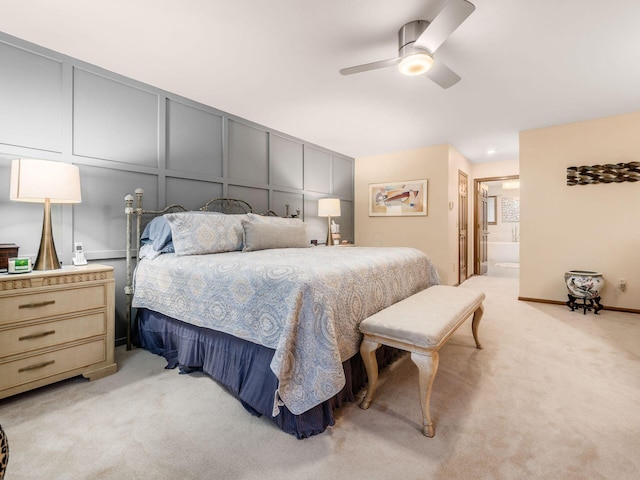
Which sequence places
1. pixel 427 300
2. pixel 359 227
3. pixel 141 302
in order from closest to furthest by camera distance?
pixel 427 300 → pixel 141 302 → pixel 359 227

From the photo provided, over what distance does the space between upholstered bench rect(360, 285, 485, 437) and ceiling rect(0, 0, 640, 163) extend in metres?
1.91

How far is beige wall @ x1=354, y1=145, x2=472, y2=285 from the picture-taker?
16.1ft

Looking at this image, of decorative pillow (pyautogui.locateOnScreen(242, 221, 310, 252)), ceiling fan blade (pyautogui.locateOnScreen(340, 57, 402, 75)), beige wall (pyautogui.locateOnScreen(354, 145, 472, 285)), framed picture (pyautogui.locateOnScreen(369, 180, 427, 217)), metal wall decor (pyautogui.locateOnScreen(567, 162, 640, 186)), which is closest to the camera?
ceiling fan blade (pyautogui.locateOnScreen(340, 57, 402, 75))

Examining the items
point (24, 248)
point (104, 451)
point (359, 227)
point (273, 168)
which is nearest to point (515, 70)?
point (273, 168)

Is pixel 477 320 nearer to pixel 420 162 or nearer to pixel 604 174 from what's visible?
pixel 604 174

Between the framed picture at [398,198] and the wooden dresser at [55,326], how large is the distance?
4.37 meters

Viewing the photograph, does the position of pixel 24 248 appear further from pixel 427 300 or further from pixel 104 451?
pixel 427 300

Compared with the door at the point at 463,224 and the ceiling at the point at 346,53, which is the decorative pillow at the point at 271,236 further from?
the door at the point at 463,224

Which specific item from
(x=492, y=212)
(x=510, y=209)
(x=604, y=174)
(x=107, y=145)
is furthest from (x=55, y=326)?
(x=510, y=209)

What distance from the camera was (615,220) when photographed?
3.77 meters

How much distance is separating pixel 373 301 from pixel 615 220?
3.85m

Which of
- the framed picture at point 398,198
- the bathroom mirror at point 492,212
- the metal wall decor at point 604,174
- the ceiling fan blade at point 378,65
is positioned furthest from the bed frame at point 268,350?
the bathroom mirror at point 492,212

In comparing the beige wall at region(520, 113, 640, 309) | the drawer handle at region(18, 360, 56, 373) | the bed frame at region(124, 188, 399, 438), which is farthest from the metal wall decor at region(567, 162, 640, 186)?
the drawer handle at region(18, 360, 56, 373)

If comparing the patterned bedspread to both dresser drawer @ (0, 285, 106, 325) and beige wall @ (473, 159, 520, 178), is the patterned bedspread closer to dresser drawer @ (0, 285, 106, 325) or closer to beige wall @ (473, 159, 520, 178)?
dresser drawer @ (0, 285, 106, 325)
